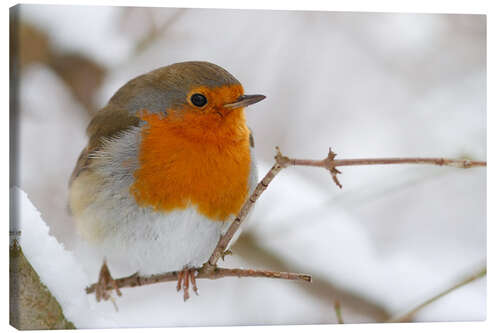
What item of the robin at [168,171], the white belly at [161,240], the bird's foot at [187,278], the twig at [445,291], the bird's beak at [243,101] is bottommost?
the twig at [445,291]

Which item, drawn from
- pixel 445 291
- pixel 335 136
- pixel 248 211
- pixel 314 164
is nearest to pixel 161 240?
pixel 248 211

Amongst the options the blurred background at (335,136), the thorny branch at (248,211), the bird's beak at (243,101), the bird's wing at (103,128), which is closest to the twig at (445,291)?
the blurred background at (335,136)

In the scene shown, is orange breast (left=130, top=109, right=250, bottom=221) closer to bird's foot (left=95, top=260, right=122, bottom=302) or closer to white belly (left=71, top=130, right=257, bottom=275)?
white belly (left=71, top=130, right=257, bottom=275)

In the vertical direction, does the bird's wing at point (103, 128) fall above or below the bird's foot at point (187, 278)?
above

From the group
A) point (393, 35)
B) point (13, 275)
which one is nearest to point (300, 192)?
point (393, 35)

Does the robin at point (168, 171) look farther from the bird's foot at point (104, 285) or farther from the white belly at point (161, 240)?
the bird's foot at point (104, 285)

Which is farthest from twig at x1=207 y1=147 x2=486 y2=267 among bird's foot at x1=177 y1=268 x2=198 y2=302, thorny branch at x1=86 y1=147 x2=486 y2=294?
bird's foot at x1=177 y1=268 x2=198 y2=302
